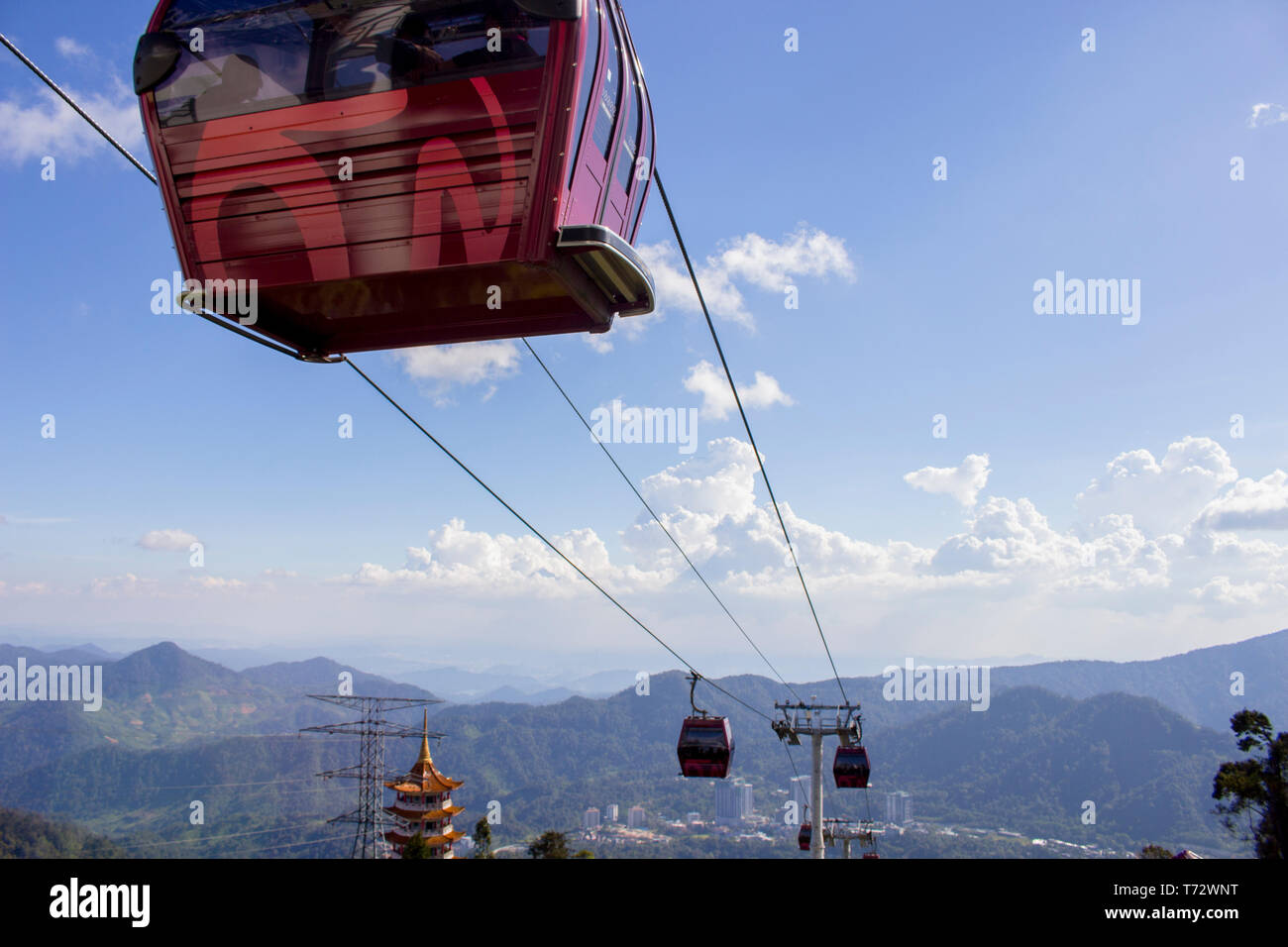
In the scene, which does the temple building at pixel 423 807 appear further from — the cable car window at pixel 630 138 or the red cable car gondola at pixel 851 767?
the cable car window at pixel 630 138

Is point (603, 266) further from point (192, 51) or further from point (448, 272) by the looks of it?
point (192, 51)

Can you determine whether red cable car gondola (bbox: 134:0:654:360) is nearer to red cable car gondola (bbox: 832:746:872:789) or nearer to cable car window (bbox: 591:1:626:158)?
cable car window (bbox: 591:1:626:158)

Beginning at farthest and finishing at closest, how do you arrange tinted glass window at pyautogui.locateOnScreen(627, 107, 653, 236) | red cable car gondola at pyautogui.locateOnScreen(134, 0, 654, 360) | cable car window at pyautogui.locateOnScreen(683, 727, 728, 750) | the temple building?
the temple building
cable car window at pyautogui.locateOnScreen(683, 727, 728, 750)
tinted glass window at pyautogui.locateOnScreen(627, 107, 653, 236)
red cable car gondola at pyautogui.locateOnScreen(134, 0, 654, 360)

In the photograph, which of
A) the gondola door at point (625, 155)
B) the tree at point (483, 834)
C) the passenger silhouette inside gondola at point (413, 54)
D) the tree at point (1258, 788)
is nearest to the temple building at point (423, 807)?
the tree at point (483, 834)

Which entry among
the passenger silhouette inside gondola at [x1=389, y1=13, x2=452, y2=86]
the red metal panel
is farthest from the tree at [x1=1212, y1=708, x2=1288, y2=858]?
the passenger silhouette inside gondola at [x1=389, y1=13, x2=452, y2=86]

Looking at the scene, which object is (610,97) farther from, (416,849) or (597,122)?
(416,849)
